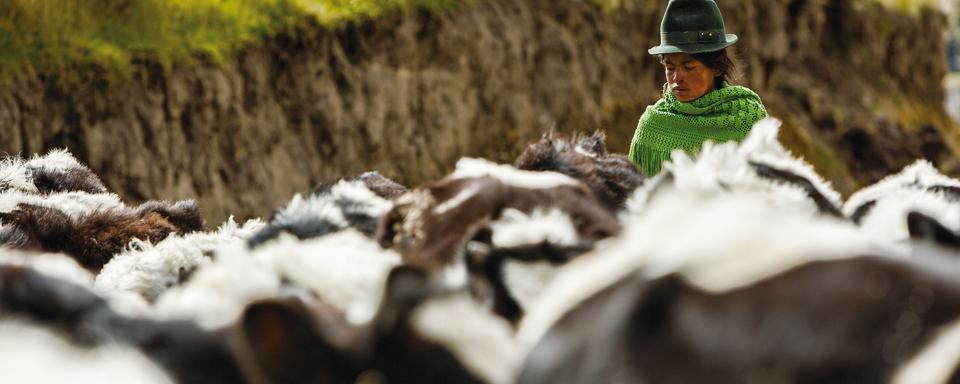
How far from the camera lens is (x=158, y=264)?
2119mm

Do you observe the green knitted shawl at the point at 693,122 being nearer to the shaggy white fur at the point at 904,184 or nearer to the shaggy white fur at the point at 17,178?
the shaggy white fur at the point at 904,184

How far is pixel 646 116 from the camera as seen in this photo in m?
3.67

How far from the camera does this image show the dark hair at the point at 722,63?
3447 mm

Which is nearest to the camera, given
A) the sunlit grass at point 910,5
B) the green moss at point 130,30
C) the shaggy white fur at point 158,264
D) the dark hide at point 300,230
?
the dark hide at point 300,230

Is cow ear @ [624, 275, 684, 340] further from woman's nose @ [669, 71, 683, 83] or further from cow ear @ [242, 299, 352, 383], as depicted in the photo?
woman's nose @ [669, 71, 683, 83]

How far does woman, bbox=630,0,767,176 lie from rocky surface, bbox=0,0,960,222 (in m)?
4.42

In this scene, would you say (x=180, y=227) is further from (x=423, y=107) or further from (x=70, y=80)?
(x=423, y=107)

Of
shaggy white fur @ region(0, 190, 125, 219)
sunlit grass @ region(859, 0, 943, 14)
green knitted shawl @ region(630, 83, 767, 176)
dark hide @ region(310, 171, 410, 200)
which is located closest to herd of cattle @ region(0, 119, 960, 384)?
dark hide @ region(310, 171, 410, 200)

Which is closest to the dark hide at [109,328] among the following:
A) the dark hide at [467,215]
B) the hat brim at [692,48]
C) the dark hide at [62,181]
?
the dark hide at [467,215]

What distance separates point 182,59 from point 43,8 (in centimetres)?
109

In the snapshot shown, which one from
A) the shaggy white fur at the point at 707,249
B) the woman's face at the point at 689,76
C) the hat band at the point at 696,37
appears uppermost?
the hat band at the point at 696,37

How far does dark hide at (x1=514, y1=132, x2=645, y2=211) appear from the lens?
1.94m

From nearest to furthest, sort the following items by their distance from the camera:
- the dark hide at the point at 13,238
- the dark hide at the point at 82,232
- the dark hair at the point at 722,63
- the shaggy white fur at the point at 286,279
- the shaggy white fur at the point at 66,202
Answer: the shaggy white fur at the point at 286,279, the dark hide at the point at 13,238, the dark hide at the point at 82,232, the shaggy white fur at the point at 66,202, the dark hair at the point at 722,63

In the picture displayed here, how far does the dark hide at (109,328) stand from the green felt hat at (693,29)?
2320 mm
